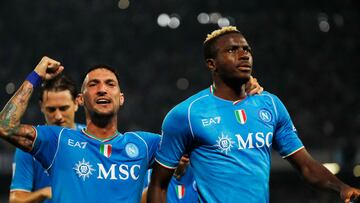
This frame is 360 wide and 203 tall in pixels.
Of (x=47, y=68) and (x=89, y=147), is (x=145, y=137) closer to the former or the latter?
(x=89, y=147)

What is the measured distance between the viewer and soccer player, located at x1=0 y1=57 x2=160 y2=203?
3.70 m

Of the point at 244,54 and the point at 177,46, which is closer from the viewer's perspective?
the point at 244,54

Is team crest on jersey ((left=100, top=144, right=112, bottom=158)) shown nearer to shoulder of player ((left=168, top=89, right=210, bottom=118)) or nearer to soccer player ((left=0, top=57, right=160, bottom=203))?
soccer player ((left=0, top=57, right=160, bottom=203))

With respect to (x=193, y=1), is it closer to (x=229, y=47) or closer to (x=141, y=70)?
(x=141, y=70)

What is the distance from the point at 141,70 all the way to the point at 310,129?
6.05m

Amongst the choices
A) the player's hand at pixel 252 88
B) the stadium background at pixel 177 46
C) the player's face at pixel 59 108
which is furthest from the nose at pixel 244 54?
the stadium background at pixel 177 46

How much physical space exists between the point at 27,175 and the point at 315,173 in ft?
6.97

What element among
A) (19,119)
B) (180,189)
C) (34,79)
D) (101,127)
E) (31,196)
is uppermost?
(34,79)

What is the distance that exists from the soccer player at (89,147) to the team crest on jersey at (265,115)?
0.72 metres

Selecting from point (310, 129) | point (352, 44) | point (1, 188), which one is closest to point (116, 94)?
point (1, 188)

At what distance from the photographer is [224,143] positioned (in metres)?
3.62

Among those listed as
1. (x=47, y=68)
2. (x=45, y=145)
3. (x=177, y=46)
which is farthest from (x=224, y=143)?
(x=177, y=46)

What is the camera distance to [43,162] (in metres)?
3.79

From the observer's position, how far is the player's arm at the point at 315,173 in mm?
3664
